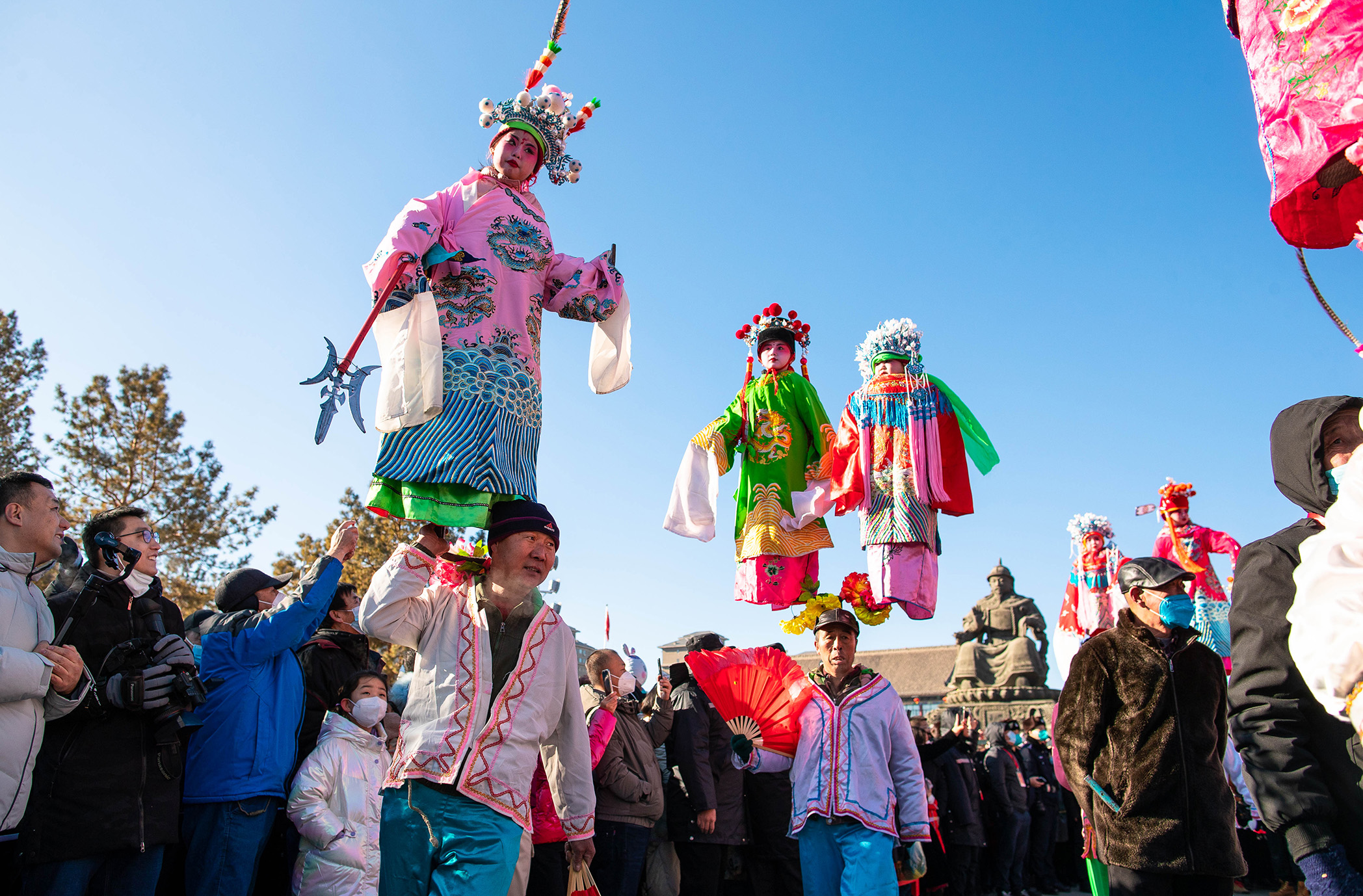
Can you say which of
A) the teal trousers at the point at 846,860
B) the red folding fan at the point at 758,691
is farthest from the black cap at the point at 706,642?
the teal trousers at the point at 846,860

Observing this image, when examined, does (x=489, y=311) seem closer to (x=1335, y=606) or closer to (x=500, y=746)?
(x=500, y=746)

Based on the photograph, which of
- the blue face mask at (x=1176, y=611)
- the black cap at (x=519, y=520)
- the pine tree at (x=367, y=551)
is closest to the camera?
the black cap at (x=519, y=520)

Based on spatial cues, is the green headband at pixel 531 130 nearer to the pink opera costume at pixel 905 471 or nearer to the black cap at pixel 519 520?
the black cap at pixel 519 520

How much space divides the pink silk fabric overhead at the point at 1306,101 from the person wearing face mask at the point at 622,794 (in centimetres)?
417

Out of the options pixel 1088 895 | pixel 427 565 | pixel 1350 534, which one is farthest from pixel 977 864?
pixel 1350 534

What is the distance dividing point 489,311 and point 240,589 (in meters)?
2.26

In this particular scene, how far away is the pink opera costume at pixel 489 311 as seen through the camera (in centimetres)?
380

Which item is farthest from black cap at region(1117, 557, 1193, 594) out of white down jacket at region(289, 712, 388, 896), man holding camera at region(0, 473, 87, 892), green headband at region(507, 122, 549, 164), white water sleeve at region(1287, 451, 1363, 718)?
man holding camera at region(0, 473, 87, 892)

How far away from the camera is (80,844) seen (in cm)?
341

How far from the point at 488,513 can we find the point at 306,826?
74.9 inches

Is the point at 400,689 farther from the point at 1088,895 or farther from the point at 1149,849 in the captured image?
the point at 1088,895

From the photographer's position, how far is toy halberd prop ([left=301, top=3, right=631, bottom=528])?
379 cm

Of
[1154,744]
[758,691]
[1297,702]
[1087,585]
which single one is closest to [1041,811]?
[1087,585]

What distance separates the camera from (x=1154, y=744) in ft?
12.8
